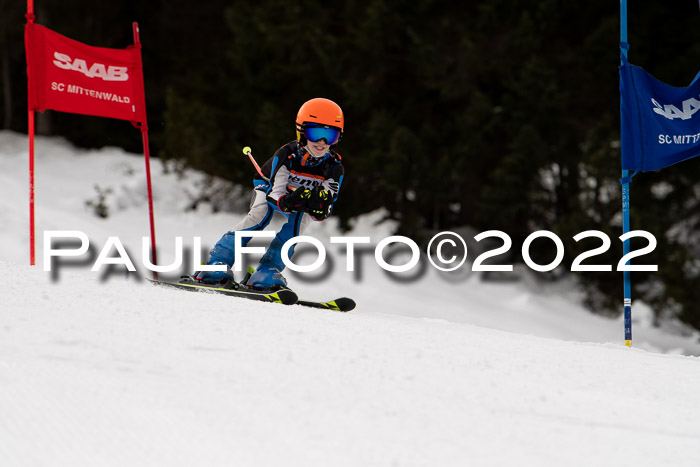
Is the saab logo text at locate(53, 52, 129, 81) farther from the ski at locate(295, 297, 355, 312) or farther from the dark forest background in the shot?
the dark forest background

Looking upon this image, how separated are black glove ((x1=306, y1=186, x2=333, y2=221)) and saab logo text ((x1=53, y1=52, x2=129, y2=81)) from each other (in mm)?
2520

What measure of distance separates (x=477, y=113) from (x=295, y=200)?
23.1 ft

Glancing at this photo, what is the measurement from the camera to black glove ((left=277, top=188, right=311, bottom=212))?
5.52 metres

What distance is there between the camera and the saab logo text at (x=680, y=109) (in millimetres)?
5988

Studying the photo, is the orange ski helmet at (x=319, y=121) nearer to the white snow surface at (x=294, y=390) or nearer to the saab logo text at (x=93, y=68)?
the white snow surface at (x=294, y=390)

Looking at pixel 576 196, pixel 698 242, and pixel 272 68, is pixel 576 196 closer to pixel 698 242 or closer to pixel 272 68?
pixel 698 242

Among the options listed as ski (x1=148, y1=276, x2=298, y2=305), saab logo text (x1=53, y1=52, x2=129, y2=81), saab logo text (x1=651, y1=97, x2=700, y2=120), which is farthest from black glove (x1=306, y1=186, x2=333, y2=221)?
saab logo text (x1=651, y1=97, x2=700, y2=120)

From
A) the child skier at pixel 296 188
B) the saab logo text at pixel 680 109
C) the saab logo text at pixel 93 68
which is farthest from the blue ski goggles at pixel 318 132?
the saab logo text at pixel 680 109

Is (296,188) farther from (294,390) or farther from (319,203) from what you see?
(294,390)

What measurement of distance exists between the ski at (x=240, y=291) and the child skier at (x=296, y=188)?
0.07 meters

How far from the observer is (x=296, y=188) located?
5.66 metres

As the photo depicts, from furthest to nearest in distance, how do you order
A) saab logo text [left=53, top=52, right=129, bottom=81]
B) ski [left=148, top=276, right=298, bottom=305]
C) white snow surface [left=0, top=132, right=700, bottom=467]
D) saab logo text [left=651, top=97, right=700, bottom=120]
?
saab logo text [left=53, top=52, right=129, bottom=81] < saab logo text [left=651, top=97, right=700, bottom=120] < ski [left=148, top=276, right=298, bottom=305] < white snow surface [left=0, top=132, right=700, bottom=467]

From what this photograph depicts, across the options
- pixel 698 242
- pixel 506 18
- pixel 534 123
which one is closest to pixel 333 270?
pixel 534 123

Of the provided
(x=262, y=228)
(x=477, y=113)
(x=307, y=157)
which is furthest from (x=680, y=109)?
(x=477, y=113)
